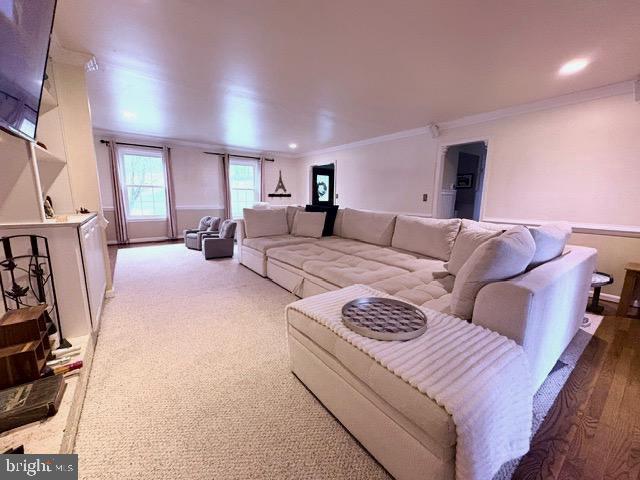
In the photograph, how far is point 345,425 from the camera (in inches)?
50.1

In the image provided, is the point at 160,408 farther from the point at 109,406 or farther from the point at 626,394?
the point at 626,394

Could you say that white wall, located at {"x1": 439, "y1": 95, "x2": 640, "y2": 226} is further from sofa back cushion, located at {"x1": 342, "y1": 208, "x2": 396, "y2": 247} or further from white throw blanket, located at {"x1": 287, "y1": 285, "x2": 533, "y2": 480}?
white throw blanket, located at {"x1": 287, "y1": 285, "x2": 533, "y2": 480}

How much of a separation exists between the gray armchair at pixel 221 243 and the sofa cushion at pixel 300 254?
1606 millimetres

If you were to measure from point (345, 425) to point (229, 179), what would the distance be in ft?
22.0

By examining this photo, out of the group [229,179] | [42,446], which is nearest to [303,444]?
[42,446]

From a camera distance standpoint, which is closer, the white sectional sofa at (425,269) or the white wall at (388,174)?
the white sectional sofa at (425,269)

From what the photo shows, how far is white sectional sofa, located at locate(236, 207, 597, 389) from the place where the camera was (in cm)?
128

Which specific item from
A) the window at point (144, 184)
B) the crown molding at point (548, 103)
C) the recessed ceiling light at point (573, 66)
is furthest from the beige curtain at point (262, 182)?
the recessed ceiling light at point (573, 66)

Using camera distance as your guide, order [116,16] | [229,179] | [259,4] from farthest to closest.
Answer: [229,179]
[116,16]
[259,4]

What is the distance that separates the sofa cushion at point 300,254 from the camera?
9.43 ft

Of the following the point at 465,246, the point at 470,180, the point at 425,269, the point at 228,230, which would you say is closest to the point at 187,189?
the point at 228,230

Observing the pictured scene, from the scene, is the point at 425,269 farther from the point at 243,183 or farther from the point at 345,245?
the point at 243,183

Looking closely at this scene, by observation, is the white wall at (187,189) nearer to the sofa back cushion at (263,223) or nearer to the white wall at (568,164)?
the sofa back cushion at (263,223)

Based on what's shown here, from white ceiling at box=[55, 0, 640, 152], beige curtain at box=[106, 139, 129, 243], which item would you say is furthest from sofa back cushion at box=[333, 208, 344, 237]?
beige curtain at box=[106, 139, 129, 243]
